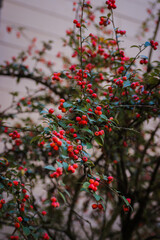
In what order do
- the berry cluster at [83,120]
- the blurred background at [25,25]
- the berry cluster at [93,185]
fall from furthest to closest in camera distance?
1. the blurred background at [25,25]
2. the berry cluster at [83,120]
3. the berry cluster at [93,185]

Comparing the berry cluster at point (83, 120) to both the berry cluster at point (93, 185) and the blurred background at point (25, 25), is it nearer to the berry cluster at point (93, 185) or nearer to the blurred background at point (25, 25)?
the berry cluster at point (93, 185)

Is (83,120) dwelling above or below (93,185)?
above

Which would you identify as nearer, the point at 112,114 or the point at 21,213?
the point at 21,213

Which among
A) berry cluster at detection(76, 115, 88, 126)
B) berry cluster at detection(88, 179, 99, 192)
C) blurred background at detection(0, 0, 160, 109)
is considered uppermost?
blurred background at detection(0, 0, 160, 109)

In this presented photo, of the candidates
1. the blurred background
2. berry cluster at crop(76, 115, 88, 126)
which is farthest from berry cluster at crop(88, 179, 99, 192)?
the blurred background

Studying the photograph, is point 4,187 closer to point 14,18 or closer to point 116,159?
point 116,159

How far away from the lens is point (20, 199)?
1.14 meters

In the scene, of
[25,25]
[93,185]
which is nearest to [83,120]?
[93,185]

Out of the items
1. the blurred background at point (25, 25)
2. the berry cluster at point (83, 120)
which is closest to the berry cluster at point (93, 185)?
the berry cluster at point (83, 120)

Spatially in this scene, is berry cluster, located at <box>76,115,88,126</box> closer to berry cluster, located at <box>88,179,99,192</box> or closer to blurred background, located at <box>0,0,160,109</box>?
berry cluster, located at <box>88,179,99,192</box>

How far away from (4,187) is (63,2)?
12.3ft

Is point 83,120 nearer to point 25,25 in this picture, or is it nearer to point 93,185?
point 93,185

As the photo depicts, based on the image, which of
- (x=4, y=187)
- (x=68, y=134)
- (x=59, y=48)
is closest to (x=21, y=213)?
(x=4, y=187)

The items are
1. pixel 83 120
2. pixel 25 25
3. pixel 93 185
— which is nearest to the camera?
pixel 93 185
